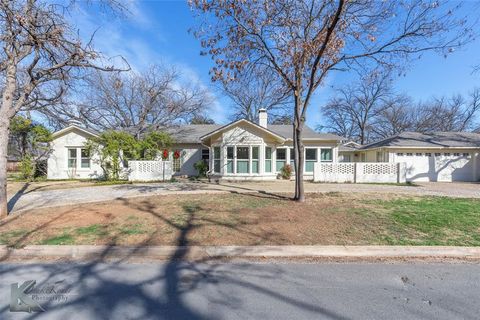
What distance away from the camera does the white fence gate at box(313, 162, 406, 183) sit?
54.4 ft

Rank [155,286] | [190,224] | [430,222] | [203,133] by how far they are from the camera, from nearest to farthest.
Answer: [155,286] < [190,224] < [430,222] < [203,133]

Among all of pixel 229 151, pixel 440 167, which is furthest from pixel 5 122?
pixel 440 167

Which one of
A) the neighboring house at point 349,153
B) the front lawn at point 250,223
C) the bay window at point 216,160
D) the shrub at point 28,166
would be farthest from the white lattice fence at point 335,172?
the shrub at point 28,166

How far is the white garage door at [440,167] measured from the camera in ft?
60.6

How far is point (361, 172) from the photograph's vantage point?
16688mm

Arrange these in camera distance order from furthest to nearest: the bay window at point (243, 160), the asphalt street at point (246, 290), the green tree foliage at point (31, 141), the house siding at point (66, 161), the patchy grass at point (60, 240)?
the house siding at point (66, 161) < the green tree foliage at point (31, 141) < the bay window at point (243, 160) < the patchy grass at point (60, 240) < the asphalt street at point (246, 290)

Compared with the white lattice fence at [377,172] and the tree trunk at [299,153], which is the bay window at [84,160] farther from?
the white lattice fence at [377,172]

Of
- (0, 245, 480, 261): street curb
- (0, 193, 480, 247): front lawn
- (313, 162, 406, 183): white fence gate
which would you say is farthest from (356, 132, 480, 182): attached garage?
(0, 245, 480, 261): street curb

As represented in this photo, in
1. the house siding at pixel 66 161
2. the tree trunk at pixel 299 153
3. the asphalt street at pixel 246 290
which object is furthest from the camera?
the house siding at pixel 66 161

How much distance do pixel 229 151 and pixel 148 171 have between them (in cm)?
595

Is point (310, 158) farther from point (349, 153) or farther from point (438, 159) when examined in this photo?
point (349, 153)

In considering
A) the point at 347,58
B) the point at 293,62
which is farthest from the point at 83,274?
the point at 347,58

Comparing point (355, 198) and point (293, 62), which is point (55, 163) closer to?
point (293, 62)

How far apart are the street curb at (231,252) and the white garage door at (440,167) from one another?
15913 mm
